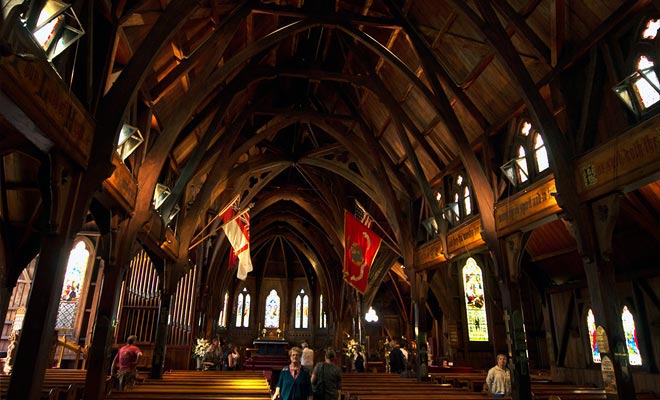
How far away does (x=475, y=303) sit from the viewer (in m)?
17.3

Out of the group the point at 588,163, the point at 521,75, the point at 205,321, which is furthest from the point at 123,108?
the point at 205,321

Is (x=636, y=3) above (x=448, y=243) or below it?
above

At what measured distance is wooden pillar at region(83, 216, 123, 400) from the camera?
24.1 feet

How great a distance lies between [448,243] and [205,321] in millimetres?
16256

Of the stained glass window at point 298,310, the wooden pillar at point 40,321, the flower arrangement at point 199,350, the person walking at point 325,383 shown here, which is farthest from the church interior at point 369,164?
the stained glass window at point 298,310

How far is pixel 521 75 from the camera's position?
796cm

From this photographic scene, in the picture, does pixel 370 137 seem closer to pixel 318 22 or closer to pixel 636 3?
pixel 318 22

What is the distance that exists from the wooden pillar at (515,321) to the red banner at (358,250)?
4727mm

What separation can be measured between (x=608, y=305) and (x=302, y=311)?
26.6 meters

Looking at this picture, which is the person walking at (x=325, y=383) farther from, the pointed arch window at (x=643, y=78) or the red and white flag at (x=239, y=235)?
the red and white flag at (x=239, y=235)

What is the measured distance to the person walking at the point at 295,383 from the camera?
5066 mm

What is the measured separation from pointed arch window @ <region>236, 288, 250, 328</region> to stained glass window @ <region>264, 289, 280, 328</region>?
1408mm

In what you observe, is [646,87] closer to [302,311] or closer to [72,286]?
[72,286]

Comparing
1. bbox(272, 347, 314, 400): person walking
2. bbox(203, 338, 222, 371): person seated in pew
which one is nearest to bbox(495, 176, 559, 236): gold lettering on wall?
bbox(272, 347, 314, 400): person walking
